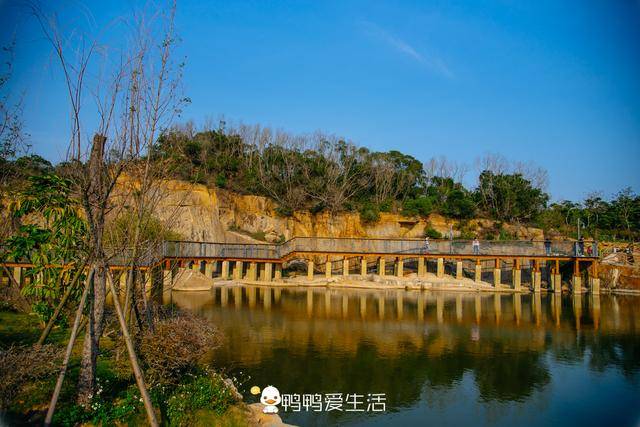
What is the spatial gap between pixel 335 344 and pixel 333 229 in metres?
33.4

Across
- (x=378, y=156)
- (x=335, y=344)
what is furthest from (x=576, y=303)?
(x=378, y=156)

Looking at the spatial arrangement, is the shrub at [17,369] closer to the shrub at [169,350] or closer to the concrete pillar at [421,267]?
the shrub at [169,350]

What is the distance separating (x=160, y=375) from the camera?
866 cm

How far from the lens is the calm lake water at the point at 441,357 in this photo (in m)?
11.5

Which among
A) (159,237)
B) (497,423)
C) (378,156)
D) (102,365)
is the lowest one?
(497,423)

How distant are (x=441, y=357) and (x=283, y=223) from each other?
3402 centimetres

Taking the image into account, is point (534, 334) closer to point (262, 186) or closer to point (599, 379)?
point (599, 379)

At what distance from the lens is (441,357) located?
52.7 feet

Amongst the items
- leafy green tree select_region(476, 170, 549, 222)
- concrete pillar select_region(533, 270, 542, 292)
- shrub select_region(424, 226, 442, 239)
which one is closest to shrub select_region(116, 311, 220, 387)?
concrete pillar select_region(533, 270, 542, 292)

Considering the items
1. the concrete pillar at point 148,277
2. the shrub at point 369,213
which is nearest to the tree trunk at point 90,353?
the concrete pillar at point 148,277

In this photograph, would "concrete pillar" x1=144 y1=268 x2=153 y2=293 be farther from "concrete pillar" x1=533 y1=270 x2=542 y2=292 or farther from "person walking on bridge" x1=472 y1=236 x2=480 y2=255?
"concrete pillar" x1=533 y1=270 x2=542 y2=292

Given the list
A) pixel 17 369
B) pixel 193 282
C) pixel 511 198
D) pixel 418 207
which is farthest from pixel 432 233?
pixel 17 369

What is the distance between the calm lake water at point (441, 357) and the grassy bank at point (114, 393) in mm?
2504

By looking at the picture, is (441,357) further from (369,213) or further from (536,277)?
(369,213)
